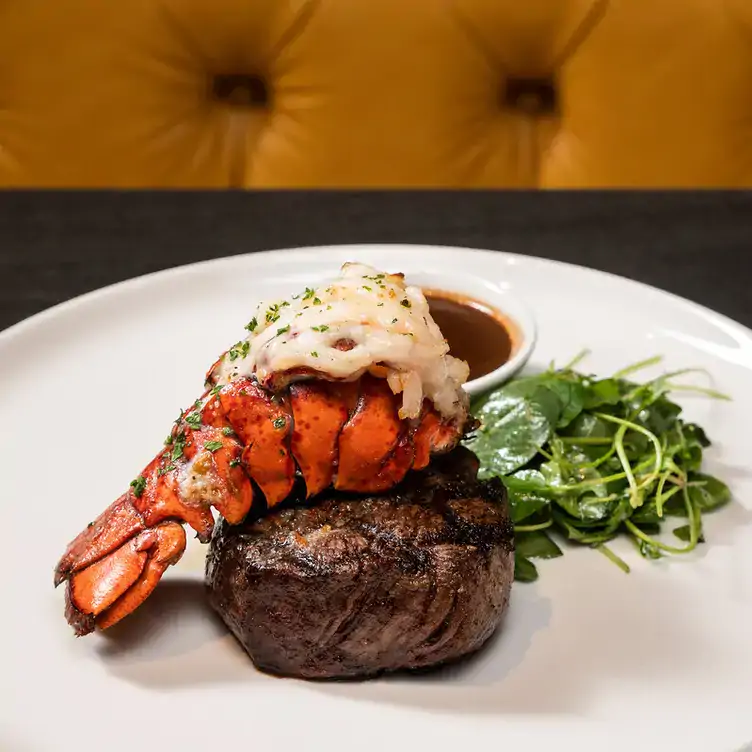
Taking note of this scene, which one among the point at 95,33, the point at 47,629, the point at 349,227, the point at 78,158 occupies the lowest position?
the point at 47,629

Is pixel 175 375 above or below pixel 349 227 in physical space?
below

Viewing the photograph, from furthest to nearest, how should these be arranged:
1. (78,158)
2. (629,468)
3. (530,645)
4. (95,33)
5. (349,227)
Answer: (78,158), (95,33), (349,227), (629,468), (530,645)

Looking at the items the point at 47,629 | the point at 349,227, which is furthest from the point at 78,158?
the point at 47,629

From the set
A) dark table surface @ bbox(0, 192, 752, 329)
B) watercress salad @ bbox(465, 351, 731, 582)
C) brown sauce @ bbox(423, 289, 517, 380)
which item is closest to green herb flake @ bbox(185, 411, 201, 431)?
watercress salad @ bbox(465, 351, 731, 582)

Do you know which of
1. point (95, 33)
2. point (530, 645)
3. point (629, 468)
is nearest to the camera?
point (530, 645)

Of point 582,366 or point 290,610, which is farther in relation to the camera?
point 582,366

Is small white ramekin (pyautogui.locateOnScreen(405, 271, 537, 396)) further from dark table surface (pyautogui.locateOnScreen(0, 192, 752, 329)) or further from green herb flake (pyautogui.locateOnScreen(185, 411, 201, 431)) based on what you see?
dark table surface (pyautogui.locateOnScreen(0, 192, 752, 329))

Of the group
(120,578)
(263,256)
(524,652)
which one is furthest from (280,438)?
(263,256)

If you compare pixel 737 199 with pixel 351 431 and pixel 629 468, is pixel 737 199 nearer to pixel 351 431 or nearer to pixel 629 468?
pixel 629 468
